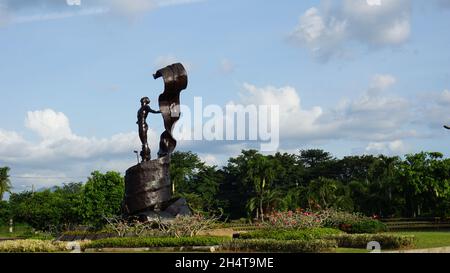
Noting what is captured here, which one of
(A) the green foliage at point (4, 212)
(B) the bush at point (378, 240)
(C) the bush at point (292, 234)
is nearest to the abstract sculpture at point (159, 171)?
(C) the bush at point (292, 234)

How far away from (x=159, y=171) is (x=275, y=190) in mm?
28661

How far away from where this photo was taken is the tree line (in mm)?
34209

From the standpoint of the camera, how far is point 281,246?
1418cm

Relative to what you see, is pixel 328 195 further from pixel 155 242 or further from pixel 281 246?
pixel 281 246

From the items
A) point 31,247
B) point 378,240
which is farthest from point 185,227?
point 378,240

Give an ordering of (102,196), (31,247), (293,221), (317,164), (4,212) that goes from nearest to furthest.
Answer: (31,247) < (293,221) < (102,196) < (4,212) < (317,164)

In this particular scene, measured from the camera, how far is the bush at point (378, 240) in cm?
1470

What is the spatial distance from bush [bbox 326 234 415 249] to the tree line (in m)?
8.99

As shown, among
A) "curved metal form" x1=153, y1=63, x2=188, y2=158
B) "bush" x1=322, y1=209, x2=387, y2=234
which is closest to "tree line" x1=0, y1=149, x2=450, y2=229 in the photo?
"bush" x1=322, y1=209, x2=387, y2=234

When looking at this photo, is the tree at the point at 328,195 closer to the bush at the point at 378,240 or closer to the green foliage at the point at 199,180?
the green foliage at the point at 199,180

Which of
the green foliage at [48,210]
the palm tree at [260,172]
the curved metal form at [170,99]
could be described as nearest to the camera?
the curved metal form at [170,99]

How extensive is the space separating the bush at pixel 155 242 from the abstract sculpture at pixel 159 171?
239 cm
